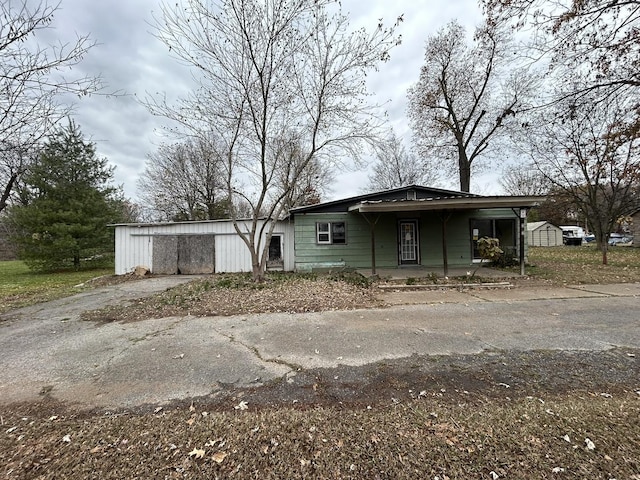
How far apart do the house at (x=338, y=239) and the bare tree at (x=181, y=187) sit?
10.9 metres

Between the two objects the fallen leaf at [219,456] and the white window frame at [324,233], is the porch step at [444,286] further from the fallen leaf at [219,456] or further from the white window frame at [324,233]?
the fallen leaf at [219,456]

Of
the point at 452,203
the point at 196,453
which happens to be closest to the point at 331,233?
the point at 452,203

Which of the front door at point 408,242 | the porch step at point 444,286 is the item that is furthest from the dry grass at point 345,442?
the front door at point 408,242

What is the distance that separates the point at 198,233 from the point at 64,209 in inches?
314

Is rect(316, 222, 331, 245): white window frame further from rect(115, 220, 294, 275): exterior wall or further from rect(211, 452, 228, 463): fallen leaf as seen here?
rect(211, 452, 228, 463): fallen leaf

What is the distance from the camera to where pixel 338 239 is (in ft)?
40.6

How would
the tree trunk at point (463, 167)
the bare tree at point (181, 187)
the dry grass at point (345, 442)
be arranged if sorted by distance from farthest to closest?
the bare tree at point (181, 187) < the tree trunk at point (463, 167) < the dry grass at point (345, 442)

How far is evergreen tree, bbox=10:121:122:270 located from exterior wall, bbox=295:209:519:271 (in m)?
11.5

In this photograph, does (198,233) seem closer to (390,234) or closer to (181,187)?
(390,234)

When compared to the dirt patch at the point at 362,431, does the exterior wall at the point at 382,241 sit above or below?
above

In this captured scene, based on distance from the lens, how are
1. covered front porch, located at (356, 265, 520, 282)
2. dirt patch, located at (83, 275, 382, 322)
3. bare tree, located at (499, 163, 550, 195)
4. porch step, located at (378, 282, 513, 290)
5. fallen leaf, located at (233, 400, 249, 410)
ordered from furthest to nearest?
1. bare tree, located at (499, 163, 550, 195)
2. covered front porch, located at (356, 265, 520, 282)
3. porch step, located at (378, 282, 513, 290)
4. dirt patch, located at (83, 275, 382, 322)
5. fallen leaf, located at (233, 400, 249, 410)

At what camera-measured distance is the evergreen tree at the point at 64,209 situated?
14.8 metres

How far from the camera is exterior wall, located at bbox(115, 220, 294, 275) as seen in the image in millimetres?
13531

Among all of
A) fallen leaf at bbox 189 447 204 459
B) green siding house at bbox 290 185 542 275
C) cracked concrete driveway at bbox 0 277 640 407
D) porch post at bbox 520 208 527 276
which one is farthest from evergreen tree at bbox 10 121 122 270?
porch post at bbox 520 208 527 276
